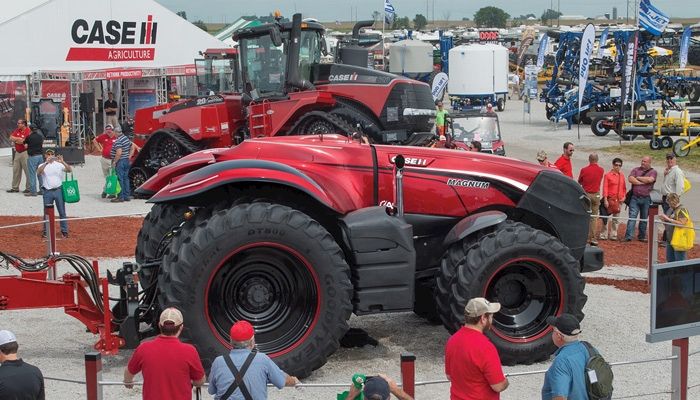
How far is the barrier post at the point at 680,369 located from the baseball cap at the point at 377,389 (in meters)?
2.93

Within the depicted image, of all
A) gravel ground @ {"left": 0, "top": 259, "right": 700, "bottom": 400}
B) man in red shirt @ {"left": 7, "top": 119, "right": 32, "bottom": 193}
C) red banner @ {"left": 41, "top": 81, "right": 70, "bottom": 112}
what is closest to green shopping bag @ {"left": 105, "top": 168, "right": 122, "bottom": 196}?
man in red shirt @ {"left": 7, "top": 119, "right": 32, "bottom": 193}

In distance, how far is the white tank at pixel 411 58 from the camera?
4431cm

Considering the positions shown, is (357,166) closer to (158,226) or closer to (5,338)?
(158,226)

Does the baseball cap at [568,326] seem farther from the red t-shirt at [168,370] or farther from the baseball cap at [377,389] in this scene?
the red t-shirt at [168,370]

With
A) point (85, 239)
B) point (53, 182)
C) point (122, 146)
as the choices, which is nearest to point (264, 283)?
point (85, 239)

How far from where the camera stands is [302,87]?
1998 centimetres

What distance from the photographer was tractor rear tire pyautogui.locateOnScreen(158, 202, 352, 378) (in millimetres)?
8672

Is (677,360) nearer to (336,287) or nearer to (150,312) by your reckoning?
(336,287)

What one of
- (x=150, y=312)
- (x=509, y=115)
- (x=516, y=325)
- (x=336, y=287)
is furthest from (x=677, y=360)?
(x=509, y=115)

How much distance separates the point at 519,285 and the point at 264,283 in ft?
7.63

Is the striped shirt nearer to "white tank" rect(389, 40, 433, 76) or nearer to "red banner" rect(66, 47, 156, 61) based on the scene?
"red banner" rect(66, 47, 156, 61)

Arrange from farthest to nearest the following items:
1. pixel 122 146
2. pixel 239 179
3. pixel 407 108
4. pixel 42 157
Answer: pixel 42 157 < pixel 122 146 < pixel 407 108 < pixel 239 179

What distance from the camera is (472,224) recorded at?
30.6 ft

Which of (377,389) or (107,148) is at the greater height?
(377,389)
